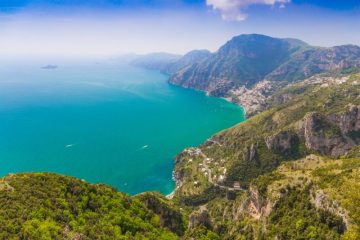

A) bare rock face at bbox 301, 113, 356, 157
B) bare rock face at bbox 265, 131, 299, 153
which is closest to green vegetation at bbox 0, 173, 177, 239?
bare rock face at bbox 265, 131, 299, 153

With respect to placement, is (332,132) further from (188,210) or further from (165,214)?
(165,214)

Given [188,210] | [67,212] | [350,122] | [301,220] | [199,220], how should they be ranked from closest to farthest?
[67,212]
[301,220]
[199,220]
[188,210]
[350,122]

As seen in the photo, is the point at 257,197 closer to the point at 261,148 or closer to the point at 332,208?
the point at 332,208

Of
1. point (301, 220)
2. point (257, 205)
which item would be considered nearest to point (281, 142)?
point (257, 205)

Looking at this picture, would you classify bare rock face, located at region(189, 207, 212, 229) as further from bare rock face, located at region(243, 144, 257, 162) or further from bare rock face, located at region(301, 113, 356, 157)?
bare rock face, located at region(301, 113, 356, 157)

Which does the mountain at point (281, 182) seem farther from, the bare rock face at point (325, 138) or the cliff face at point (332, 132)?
the bare rock face at point (325, 138)

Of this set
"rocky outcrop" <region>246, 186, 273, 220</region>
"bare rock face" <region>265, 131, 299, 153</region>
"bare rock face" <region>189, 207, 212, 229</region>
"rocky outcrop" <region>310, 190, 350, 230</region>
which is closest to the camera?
"rocky outcrop" <region>310, 190, 350, 230</region>
